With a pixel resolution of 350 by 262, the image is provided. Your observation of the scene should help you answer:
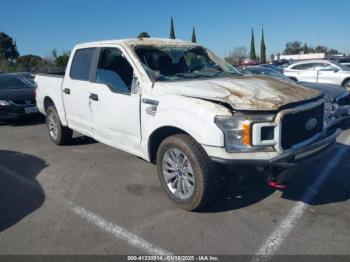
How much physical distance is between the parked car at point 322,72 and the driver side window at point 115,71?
10705mm

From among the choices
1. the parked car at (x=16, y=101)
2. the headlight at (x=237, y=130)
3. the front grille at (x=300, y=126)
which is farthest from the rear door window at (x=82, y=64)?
the parked car at (x=16, y=101)

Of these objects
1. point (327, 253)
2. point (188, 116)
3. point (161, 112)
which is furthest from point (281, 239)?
point (161, 112)

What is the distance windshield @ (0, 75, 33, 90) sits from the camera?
33.9 ft

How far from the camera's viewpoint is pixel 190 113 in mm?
3506

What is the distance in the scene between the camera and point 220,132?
327 centimetres

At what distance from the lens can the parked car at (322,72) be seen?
14.1 m

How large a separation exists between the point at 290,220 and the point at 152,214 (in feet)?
4.92

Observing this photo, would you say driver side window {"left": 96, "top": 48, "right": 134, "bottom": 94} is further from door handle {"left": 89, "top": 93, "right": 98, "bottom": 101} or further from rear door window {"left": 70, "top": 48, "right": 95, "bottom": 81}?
rear door window {"left": 70, "top": 48, "right": 95, "bottom": 81}

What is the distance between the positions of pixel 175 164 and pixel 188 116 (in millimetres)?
651

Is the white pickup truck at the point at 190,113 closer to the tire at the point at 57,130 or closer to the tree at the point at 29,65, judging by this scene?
the tire at the point at 57,130

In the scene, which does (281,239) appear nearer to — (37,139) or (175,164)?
(175,164)

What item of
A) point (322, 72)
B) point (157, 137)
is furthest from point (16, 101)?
point (322, 72)

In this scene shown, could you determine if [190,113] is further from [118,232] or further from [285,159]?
[118,232]

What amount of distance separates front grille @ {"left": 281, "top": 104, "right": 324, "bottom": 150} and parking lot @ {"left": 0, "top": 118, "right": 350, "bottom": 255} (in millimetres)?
314
